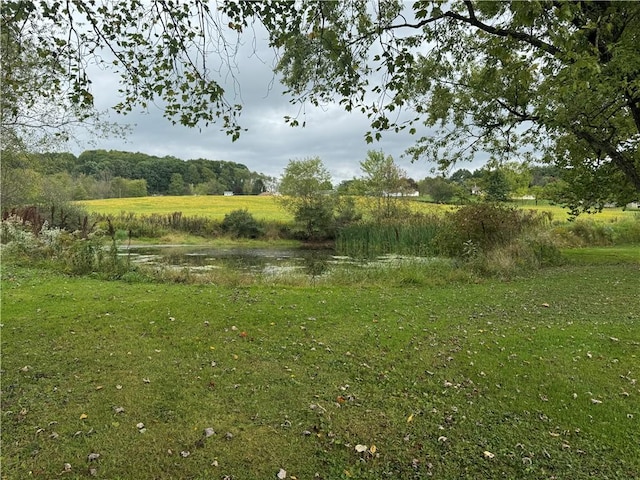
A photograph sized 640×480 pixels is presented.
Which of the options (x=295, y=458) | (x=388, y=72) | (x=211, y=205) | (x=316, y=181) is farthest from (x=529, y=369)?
(x=211, y=205)

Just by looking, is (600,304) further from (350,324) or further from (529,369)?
(350,324)

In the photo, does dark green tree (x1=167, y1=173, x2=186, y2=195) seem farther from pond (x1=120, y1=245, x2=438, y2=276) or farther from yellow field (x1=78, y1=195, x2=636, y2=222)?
pond (x1=120, y1=245, x2=438, y2=276)

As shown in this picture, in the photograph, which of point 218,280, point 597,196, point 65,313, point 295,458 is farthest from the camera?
point 597,196

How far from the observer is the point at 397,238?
762 inches

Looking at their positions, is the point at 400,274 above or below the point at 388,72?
below

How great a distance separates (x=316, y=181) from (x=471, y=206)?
63.8ft

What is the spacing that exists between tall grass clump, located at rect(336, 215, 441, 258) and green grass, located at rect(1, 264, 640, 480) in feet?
35.1

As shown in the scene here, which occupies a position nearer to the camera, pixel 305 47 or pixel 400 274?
pixel 305 47

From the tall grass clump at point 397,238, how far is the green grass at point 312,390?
35.1 ft

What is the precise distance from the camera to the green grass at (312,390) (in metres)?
3.05

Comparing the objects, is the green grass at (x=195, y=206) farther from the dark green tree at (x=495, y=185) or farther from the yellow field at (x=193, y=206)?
the dark green tree at (x=495, y=185)

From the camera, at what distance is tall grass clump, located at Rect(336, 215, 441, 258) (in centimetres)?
1797

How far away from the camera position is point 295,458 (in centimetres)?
308

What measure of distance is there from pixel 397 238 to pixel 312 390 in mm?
15805
